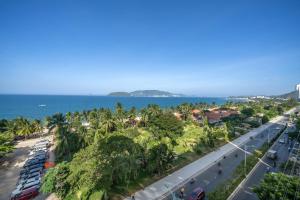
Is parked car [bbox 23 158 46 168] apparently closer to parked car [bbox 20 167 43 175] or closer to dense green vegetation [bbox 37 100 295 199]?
parked car [bbox 20 167 43 175]

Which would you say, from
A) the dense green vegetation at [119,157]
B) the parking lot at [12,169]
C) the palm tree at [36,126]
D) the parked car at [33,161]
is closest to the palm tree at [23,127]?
the palm tree at [36,126]

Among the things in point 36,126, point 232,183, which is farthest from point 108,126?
point 232,183

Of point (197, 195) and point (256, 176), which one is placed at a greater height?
point (197, 195)

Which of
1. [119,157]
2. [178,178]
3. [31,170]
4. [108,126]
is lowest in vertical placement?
[31,170]

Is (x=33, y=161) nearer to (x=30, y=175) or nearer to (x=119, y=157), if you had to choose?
(x=30, y=175)

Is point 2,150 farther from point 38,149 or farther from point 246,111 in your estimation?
point 246,111

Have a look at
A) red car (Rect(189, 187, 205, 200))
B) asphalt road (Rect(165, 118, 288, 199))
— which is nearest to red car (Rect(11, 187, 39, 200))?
asphalt road (Rect(165, 118, 288, 199))
